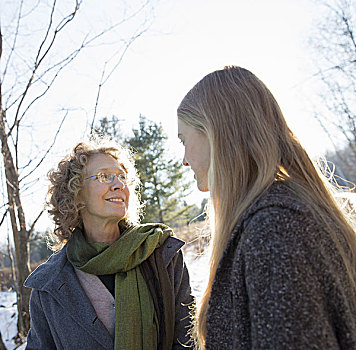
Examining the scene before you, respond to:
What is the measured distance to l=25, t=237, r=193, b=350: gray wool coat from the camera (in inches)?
77.4

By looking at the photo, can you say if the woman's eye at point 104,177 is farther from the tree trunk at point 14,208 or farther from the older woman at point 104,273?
the tree trunk at point 14,208

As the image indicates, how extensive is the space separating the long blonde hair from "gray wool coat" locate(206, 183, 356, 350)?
12cm

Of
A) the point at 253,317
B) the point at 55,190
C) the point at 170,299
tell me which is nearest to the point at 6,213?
the point at 55,190

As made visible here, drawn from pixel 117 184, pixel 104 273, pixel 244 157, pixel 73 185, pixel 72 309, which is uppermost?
pixel 73 185

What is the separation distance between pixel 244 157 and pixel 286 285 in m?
0.49

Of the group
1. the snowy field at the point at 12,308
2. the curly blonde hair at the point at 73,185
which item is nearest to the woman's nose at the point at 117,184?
the curly blonde hair at the point at 73,185

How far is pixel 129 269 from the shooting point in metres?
2.07

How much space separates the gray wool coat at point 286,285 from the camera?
0.89m

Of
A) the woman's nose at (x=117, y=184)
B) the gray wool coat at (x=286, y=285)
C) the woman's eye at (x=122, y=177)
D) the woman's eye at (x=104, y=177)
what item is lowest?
the gray wool coat at (x=286, y=285)

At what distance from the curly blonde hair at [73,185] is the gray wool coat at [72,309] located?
0.31 metres

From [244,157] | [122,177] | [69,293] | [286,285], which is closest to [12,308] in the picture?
[69,293]

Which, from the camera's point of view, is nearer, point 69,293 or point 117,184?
point 69,293

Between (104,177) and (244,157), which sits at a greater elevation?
(104,177)

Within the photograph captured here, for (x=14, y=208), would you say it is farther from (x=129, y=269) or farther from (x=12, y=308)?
(x=12, y=308)
